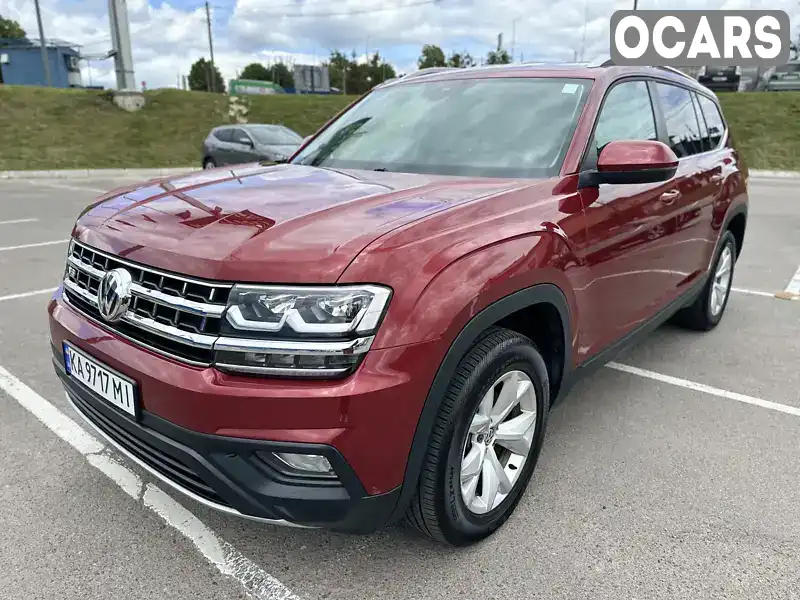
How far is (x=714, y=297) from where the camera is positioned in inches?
188

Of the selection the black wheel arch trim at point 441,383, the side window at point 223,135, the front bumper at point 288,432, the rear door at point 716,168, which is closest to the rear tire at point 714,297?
the rear door at point 716,168

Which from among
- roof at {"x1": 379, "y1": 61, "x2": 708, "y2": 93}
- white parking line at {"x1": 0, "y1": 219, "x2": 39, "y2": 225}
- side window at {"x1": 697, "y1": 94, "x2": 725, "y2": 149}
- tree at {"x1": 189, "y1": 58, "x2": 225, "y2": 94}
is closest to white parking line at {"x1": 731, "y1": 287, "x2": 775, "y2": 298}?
side window at {"x1": 697, "y1": 94, "x2": 725, "y2": 149}

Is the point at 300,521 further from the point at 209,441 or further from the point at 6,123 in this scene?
the point at 6,123

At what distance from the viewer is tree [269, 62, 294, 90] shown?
83.6 metres

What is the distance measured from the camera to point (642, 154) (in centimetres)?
261

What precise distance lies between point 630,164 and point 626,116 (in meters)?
0.77

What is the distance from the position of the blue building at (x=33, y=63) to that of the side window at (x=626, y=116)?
5871 cm

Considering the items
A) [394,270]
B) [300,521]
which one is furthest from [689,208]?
[300,521]

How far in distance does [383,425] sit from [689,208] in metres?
2.65

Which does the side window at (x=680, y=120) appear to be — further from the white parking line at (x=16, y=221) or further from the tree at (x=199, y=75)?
the tree at (x=199, y=75)

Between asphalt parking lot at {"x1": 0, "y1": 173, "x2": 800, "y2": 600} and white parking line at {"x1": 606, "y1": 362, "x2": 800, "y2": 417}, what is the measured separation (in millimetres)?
14

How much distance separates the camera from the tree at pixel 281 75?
8356 centimetres

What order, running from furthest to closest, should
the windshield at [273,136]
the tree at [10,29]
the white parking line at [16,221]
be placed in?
the tree at [10,29] < the windshield at [273,136] < the white parking line at [16,221]

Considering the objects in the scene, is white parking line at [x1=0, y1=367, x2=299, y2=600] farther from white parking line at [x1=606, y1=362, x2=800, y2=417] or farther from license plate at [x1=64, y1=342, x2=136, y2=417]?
white parking line at [x1=606, y1=362, x2=800, y2=417]
